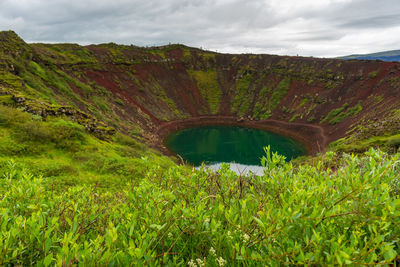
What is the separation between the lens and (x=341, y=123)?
202 feet

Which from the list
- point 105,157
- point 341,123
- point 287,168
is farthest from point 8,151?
point 341,123

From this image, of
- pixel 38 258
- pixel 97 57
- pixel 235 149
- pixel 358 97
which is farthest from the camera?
pixel 97 57

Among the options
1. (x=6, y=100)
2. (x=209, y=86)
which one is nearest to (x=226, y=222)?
(x=6, y=100)

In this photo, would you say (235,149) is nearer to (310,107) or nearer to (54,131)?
(310,107)

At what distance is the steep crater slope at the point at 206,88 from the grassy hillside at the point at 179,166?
552 millimetres

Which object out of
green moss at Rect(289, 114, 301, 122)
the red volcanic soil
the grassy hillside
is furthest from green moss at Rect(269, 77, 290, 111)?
green moss at Rect(289, 114, 301, 122)

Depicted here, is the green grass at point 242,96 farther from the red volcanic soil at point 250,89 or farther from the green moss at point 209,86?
the green moss at point 209,86

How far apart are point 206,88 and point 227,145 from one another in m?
45.6

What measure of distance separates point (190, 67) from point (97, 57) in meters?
43.6

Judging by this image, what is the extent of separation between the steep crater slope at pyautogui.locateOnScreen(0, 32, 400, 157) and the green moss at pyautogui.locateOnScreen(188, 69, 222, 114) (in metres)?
0.45

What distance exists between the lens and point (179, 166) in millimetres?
5977

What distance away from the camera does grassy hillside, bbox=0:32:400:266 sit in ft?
9.05

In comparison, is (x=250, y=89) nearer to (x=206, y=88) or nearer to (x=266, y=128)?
(x=206, y=88)

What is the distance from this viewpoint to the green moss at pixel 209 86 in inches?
3814
